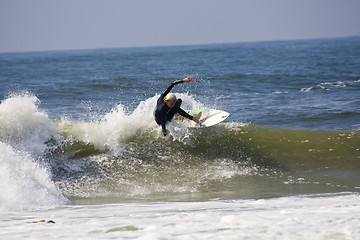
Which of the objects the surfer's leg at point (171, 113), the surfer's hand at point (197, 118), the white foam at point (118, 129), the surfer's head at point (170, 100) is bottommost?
the white foam at point (118, 129)

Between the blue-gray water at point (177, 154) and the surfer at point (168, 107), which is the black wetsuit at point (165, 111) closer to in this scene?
the surfer at point (168, 107)

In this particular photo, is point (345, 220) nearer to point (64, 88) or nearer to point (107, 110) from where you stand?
point (107, 110)

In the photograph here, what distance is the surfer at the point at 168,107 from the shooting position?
8664mm

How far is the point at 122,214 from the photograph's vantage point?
5.79 meters

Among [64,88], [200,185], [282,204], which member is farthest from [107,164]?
[64,88]

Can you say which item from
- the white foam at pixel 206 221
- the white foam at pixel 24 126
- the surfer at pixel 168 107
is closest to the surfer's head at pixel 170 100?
the surfer at pixel 168 107

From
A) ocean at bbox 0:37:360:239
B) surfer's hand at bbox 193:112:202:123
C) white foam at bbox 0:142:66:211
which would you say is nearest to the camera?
ocean at bbox 0:37:360:239

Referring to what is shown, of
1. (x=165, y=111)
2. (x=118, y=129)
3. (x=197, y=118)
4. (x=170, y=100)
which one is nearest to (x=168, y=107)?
(x=165, y=111)

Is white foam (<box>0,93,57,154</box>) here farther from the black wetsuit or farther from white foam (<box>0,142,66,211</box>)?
the black wetsuit

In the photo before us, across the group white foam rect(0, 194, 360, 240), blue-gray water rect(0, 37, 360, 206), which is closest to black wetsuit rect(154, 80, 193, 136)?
blue-gray water rect(0, 37, 360, 206)

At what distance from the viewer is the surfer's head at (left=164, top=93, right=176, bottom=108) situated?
28.2 feet

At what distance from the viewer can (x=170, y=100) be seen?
28.2 ft

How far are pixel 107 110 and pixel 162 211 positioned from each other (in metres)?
9.08

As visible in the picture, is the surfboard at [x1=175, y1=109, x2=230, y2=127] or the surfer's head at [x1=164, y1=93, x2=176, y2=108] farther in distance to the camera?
the surfboard at [x1=175, y1=109, x2=230, y2=127]
